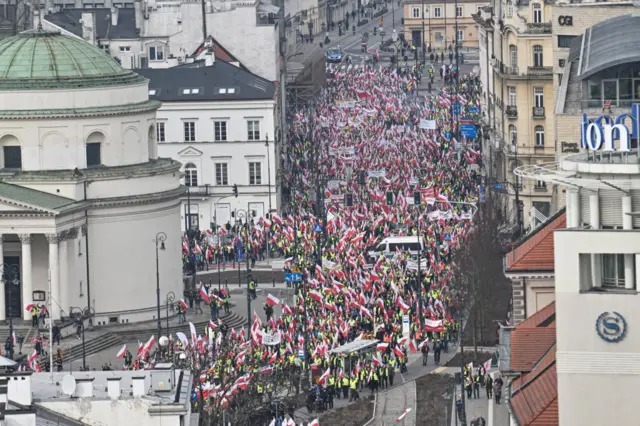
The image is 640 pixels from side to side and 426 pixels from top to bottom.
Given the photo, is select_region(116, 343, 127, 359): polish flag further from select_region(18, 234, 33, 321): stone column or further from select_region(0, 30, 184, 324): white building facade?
select_region(0, 30, 184, 324): white building facade

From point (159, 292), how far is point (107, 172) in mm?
6458

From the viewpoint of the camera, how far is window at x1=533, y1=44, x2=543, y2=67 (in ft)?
522

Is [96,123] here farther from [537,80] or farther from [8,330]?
[537,80]

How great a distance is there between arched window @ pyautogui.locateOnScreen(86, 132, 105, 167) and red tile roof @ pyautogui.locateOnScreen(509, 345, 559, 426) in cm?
5964

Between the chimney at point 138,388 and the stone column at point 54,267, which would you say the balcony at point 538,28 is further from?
the chimney at point 138,388

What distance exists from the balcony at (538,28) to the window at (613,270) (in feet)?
282

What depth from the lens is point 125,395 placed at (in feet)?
274

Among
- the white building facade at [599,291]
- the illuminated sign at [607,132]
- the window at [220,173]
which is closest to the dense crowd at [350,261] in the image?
the window at [220,173]

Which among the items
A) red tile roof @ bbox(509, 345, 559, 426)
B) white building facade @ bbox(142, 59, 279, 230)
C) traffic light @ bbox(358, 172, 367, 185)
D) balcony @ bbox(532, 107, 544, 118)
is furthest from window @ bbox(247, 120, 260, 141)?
red tile roof @ bbox(509, 345, 559, 426)

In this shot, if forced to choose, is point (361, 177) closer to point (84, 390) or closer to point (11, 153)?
point (11, 153)

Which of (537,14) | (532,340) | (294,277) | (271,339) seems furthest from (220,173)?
(532,340)

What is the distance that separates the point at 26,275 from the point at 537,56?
35012 mm

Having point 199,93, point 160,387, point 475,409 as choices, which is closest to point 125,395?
point 160,387

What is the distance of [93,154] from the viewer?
142m
